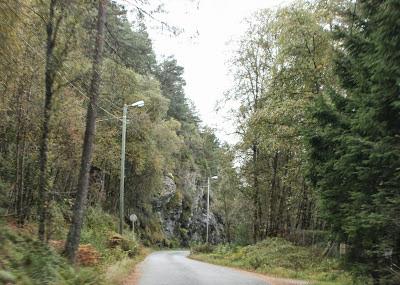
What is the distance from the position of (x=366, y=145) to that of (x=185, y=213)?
199ft

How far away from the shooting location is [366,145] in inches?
397

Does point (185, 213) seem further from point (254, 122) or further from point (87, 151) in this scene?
point (87, 151)

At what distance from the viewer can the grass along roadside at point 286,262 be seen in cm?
1779

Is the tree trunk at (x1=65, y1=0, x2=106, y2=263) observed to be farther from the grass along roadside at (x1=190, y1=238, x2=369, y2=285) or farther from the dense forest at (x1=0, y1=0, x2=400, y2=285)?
the grass along roadside at (x1=190, y1=238, x2=369, y2=285)

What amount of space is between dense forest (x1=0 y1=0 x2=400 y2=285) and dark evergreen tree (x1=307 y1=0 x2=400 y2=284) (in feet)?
0.12

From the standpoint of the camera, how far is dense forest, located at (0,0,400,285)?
965cm

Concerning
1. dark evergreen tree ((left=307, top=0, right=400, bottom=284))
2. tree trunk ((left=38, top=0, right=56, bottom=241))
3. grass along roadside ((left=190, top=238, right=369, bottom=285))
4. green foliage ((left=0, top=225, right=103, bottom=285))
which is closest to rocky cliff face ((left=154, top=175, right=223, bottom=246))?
grass along roadside ((left=190, top=238, right=369, bottom=285))

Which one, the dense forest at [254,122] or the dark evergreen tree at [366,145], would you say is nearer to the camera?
the dark evergreen tree at [366,145]

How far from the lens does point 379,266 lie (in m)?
10.6

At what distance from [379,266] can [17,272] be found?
296 inches

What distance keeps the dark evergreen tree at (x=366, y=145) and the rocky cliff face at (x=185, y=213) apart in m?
42.6

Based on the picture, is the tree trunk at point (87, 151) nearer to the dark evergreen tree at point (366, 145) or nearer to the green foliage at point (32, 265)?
the green foliage at point (32, 265)

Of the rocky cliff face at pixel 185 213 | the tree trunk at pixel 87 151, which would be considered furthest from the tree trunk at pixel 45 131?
the rocky cliff face at pixel 185 213

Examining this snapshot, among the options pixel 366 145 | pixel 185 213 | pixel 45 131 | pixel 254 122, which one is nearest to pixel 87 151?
pixel 45 131
